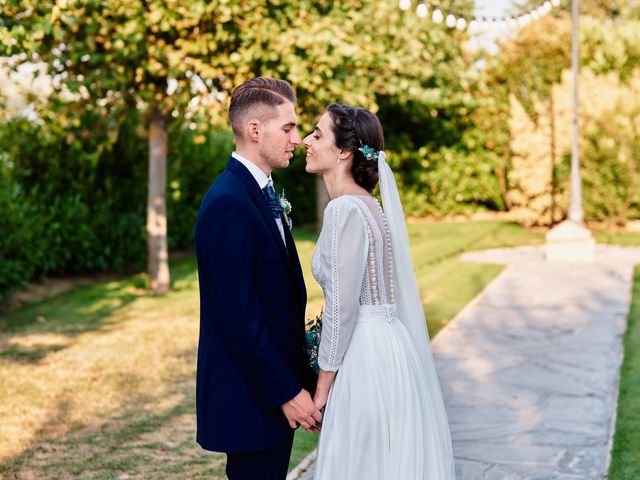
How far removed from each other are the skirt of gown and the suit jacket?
0.22 metres

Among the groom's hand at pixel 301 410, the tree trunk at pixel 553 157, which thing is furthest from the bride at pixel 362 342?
the tree trunk at pixel 553 157

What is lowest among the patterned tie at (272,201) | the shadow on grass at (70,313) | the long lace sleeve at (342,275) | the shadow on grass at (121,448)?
the shadow on grass at (121,448)

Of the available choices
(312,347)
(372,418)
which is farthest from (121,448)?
(372,418)

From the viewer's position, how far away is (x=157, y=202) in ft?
41.1

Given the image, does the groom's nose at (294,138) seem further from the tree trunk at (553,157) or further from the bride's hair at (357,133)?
the tree trunk at (553,157)

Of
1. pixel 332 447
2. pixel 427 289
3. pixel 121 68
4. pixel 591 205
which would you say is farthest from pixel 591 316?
pixel 591 205

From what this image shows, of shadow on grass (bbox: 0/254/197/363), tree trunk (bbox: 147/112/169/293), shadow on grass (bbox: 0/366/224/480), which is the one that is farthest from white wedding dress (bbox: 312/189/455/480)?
tree trunk (bbox: 147/112/169/293)

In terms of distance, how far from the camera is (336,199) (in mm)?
3295

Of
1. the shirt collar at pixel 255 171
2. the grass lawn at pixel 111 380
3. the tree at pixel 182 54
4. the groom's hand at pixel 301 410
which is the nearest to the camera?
the groom's hand at pixel 301 410

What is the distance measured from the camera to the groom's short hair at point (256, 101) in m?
3.10

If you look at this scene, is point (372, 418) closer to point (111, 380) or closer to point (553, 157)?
point (111, 380)

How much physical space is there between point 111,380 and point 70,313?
12.8 feet

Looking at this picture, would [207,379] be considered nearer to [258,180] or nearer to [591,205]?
[258,180]

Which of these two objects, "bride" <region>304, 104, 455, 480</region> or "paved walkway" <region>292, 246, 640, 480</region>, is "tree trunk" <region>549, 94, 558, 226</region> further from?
"bride" <region>304, 104, 455, 480</region>
